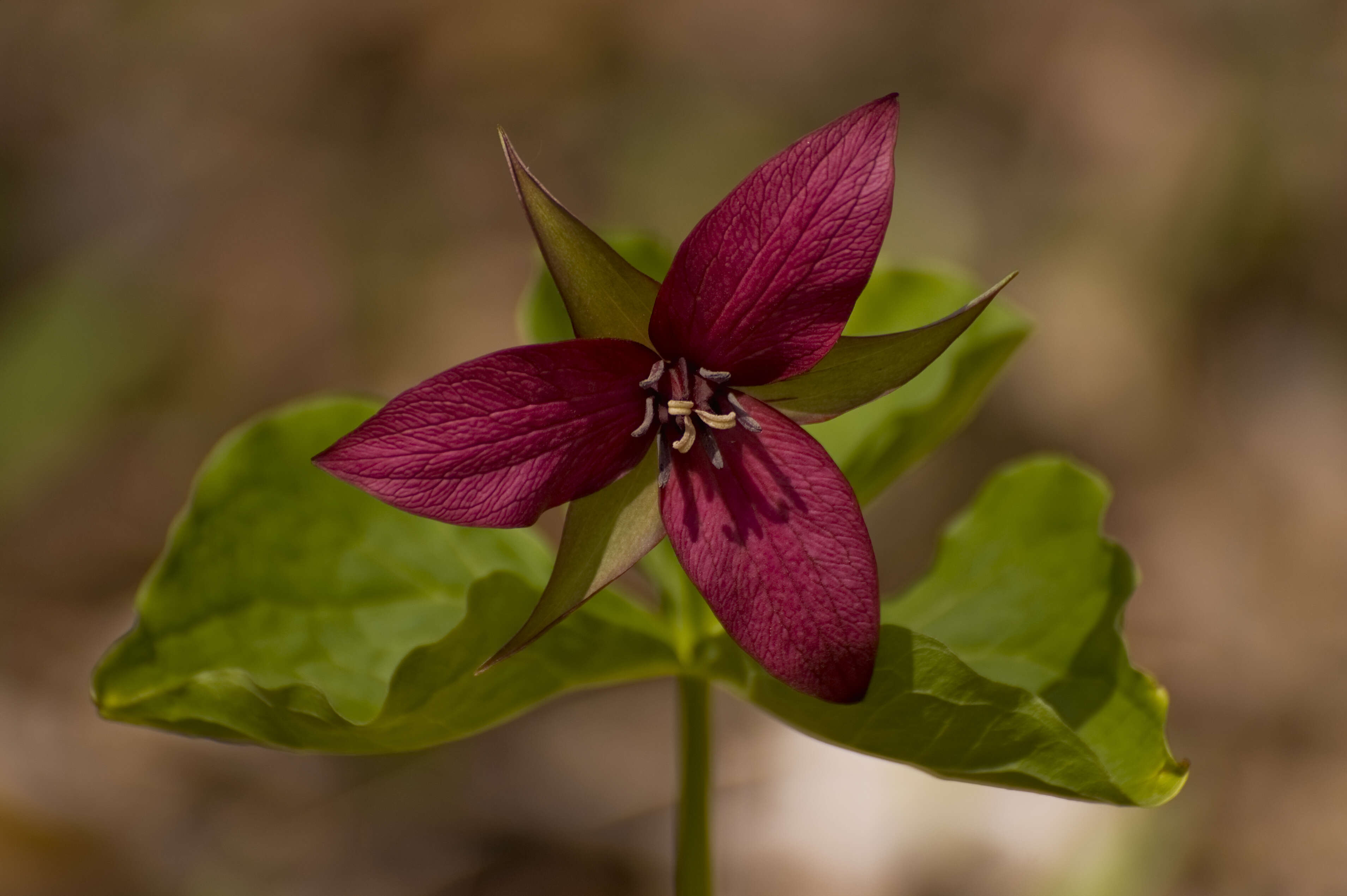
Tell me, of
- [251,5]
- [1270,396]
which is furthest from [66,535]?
[1270,396]

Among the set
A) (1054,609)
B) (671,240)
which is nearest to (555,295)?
(1054,609)

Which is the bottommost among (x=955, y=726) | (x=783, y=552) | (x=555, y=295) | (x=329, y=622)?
(x=955, y=726)

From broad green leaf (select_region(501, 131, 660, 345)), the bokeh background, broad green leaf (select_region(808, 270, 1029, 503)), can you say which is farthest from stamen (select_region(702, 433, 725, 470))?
the bokeh background

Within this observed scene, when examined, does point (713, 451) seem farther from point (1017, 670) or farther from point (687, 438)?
point (1017, 670)

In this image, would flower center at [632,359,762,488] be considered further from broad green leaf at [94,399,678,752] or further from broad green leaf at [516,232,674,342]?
broad green leaf at [516,232,674,342]

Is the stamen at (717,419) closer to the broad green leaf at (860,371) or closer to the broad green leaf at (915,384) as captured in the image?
the broad green leaf at (860,371)

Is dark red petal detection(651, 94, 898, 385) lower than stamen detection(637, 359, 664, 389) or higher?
higher

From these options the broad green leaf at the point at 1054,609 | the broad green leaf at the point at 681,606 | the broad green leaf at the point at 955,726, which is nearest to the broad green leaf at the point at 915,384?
the broad green leaf at the point at 1054,609
